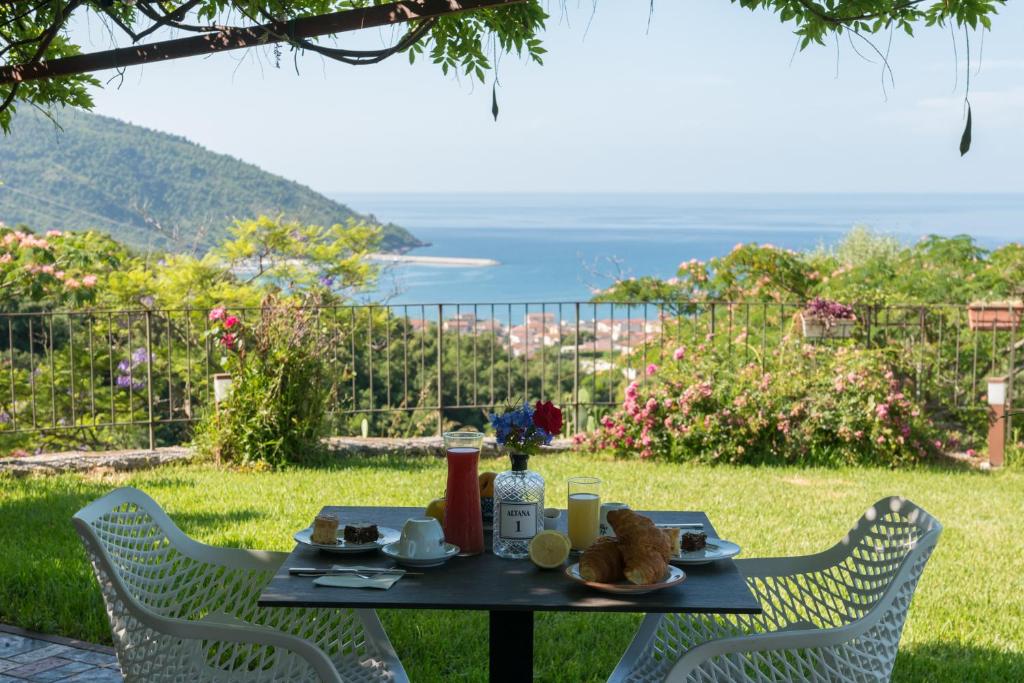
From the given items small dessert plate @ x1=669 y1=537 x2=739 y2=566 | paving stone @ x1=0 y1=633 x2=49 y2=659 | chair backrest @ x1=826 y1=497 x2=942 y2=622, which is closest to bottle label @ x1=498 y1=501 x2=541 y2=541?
small dessert plate @ x1=669 y1=537 x2=739 y2=566

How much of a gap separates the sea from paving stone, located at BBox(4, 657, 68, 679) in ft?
21.6

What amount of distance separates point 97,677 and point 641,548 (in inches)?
83.2

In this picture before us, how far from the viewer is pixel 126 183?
2403 cm

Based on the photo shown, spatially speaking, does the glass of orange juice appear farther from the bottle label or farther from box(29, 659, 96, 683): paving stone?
box(29, 659, 96, 683): paving stone

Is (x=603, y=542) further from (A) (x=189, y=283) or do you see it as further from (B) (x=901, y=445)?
(A) (x=189, y=283)

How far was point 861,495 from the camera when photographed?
269 inches

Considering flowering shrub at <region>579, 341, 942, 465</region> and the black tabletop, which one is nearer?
the black tabletop

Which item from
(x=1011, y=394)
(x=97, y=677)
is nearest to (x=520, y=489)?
(x=97, y=677)

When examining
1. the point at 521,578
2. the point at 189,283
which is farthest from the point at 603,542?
the point at 189,283

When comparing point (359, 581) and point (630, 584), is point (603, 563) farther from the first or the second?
point (359, 581)

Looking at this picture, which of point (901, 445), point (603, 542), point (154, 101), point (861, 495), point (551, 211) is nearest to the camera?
point (603, 542)

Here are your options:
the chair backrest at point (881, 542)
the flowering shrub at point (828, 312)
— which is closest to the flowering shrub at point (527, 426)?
the chair backrest at point (881, 542)

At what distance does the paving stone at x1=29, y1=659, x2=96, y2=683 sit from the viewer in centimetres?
347

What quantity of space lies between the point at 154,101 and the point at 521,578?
4150cm
